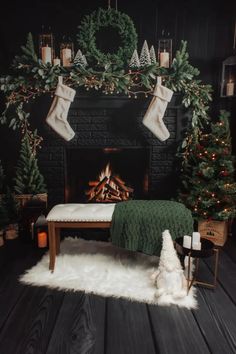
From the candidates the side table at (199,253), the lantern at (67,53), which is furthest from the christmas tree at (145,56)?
the side table at (199,253)

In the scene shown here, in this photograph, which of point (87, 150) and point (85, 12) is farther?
point (87, 150)

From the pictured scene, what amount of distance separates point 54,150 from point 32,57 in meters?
1.11

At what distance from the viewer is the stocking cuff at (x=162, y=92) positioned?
3.51 m

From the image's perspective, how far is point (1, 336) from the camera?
1965 millimetres

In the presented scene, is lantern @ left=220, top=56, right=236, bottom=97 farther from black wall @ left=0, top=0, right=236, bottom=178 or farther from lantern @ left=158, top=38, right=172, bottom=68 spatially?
lantern @ left=158, top=38, right=172, bottom=68

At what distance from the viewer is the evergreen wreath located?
338 cm

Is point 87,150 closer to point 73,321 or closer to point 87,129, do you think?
point 87,129

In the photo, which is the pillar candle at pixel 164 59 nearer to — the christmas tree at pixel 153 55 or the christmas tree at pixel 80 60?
the christmas tree at pixel 153 55

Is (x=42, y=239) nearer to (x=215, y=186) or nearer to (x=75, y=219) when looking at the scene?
(x=75, y=219)

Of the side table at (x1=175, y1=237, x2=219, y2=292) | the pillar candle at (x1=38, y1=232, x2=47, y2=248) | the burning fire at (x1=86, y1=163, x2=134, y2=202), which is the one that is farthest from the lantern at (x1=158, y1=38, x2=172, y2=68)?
the pillar candle at (x1=38, y1=232, x2=47, y2=248)

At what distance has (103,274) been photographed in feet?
8.95

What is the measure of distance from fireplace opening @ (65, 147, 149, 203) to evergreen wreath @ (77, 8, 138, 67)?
3.61ft

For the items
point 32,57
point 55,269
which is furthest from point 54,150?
point 55,269

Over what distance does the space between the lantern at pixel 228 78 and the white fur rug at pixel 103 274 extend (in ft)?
6.95
